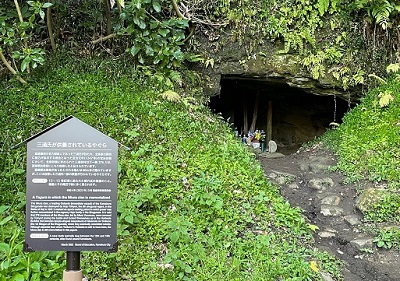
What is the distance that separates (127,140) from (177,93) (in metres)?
1.79

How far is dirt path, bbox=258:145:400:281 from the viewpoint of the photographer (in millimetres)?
3994

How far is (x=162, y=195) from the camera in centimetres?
402

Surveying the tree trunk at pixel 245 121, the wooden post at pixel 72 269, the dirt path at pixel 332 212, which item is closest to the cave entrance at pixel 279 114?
the tree trunk at pixel 245 121

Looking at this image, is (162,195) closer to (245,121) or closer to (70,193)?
(70,193)

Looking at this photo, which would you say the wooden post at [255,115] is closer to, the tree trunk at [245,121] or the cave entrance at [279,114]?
the cave entrance at [279,114]

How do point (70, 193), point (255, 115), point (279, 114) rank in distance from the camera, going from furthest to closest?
1. point (279, 114)
2. point (255, 115)
3. point (70, 193)

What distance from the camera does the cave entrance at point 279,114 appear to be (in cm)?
1138

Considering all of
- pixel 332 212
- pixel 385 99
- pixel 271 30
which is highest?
pixel 271 30

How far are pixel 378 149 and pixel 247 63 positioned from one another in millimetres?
2846

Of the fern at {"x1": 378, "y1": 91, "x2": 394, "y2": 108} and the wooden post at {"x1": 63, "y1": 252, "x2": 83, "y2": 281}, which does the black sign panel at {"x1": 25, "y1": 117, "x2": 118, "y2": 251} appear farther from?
the fern at {"x1": 378, "y1": 91, "x2": 394, "y2": 108}

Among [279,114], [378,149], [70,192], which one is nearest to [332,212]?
[378,149]

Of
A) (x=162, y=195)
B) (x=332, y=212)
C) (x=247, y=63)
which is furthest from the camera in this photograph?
(x=247, y=63)

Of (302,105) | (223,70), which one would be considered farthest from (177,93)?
(302,105)

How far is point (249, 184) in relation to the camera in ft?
15.0
